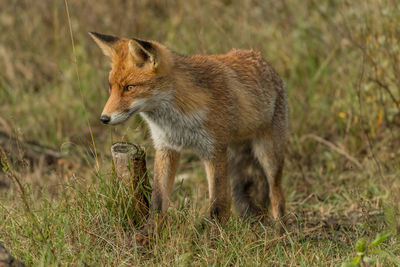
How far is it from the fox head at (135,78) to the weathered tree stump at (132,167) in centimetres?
40

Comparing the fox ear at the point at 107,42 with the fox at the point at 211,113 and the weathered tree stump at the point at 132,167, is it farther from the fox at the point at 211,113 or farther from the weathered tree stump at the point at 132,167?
the weathered tree stump at the point at 132,167

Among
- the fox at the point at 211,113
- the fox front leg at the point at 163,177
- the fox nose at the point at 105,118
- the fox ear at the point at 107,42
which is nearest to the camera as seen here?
the fox nose at the point at 105,118

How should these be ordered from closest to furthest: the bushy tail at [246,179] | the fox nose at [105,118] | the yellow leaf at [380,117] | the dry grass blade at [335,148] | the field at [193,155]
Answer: the fox nose at [105,118] < the field at [193,155] < the bushy tail at [246,179] < the dry grass blade at [335,148] < the yellow leaf at [380,117]

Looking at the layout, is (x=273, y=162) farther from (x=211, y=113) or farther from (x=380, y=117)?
(x=380, y=117)

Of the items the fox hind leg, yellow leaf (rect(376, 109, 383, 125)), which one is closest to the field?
yellow leaf (rect(376, 109, 383, 125))

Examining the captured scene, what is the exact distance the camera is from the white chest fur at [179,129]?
469 cm

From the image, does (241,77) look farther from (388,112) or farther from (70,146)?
(70,146)

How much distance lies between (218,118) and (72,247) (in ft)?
5.63

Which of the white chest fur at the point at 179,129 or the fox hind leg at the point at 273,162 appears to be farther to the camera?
the fox hind leg at the point at 273,162

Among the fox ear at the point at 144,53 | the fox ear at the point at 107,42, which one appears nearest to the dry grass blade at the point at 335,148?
the fox ear at the point at 144,53

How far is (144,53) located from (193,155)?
342 cm

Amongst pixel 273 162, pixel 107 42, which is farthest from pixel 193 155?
pixel 107 42

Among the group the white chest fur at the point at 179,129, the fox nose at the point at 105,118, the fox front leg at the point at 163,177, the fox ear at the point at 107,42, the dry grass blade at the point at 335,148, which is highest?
the fox ear at the point at 107,42

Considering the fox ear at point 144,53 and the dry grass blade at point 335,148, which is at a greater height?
the fox ear at point 144,53
